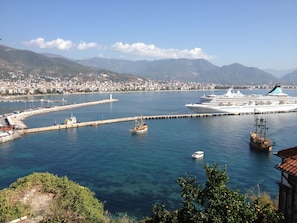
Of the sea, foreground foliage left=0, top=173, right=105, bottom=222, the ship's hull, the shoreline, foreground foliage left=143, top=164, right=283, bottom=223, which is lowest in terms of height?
the sea

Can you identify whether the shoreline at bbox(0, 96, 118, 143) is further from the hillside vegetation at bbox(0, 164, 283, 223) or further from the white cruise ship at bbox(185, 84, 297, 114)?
the white cruise ship at bbox(185, 84, 297, 114)

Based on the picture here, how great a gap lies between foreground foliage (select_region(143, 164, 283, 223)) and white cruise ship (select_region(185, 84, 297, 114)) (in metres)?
56.1

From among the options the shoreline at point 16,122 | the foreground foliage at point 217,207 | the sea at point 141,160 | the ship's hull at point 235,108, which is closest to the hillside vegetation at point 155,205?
the foreground foliage at point 217,207

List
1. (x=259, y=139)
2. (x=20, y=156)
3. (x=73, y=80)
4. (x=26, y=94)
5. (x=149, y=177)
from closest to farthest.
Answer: (x=149, y=177)
(x=20, y=156)
(x=259, y=139)
(x=26, y=94)
(x=73, y=80)

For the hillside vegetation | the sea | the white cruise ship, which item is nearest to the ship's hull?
the white cruise ship

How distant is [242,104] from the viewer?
207ft

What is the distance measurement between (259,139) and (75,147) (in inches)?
749

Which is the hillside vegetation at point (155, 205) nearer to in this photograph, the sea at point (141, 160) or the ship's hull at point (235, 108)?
the sea at point (141, 160)

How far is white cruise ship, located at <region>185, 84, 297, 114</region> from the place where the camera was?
60.5 meters

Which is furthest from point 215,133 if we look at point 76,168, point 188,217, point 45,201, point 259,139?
point 188,217

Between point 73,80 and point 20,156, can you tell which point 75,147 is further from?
point 73,80

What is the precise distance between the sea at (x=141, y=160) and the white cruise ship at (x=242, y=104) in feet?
54.2

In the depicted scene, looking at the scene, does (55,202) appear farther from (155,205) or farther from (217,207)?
(217,207)

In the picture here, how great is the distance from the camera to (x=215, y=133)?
129ft
